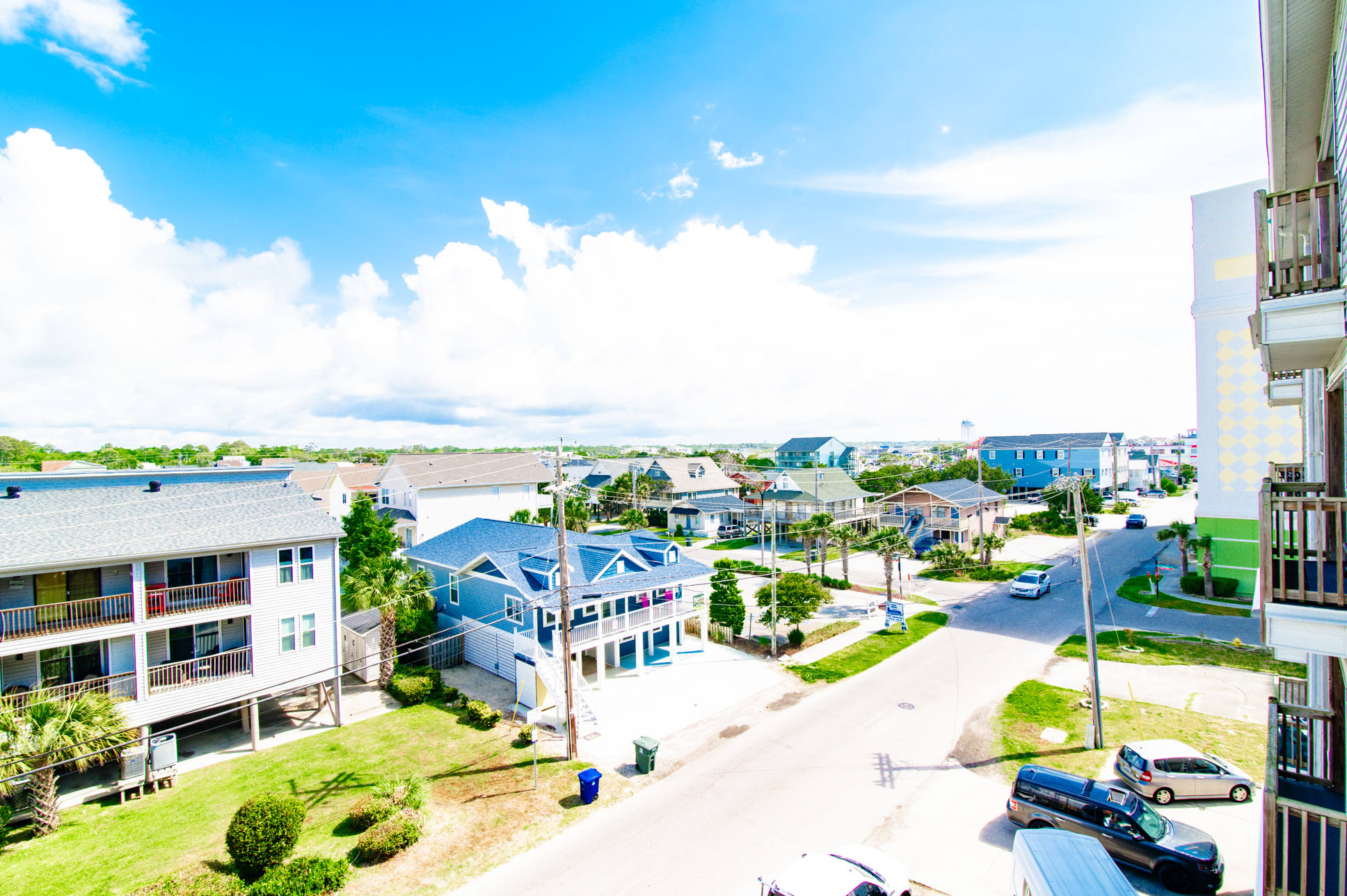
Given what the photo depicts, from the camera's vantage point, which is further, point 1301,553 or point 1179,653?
point 1179,653

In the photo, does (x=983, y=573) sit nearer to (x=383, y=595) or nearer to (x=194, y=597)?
(x=383, y=595)

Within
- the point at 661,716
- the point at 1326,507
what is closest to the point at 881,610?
the point at 661,716

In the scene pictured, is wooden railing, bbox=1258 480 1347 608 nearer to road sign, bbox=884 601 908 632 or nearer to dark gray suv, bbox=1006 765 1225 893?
dark gray suv, bbox=1006 765 1225 893

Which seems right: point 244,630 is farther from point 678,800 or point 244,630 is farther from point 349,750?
point 678,800

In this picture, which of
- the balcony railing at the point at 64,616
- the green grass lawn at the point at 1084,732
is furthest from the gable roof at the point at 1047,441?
the balcony railing at the point at 64,616

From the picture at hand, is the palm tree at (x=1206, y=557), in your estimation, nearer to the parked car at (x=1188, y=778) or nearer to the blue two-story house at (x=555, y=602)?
the parked car at (x=1188, y=778)

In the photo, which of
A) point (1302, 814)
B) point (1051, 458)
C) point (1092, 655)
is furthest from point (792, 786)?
point (1051, 458)
